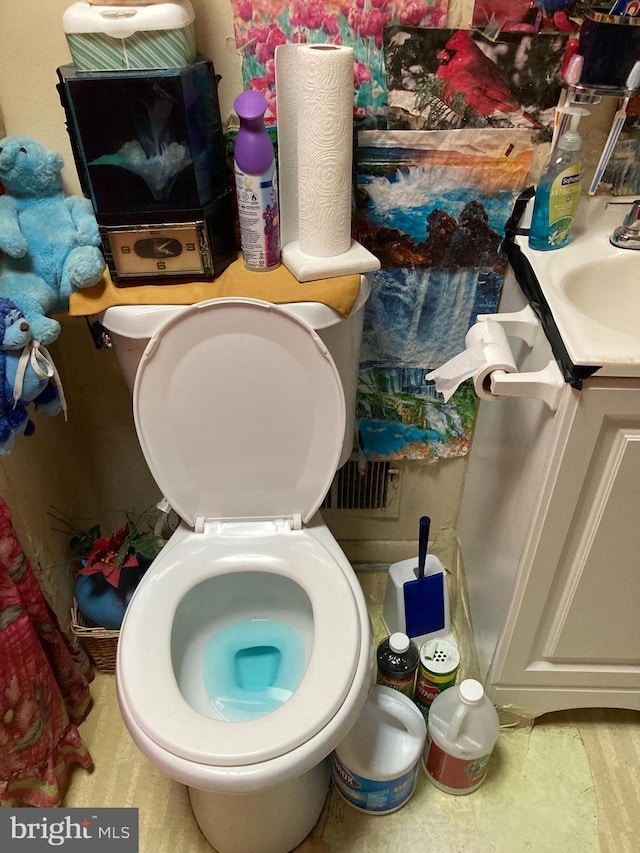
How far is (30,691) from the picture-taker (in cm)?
111

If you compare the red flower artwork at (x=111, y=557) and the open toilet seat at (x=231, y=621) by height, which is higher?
the open toilet seat at (x=231, y=621)

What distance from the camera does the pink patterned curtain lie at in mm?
1059

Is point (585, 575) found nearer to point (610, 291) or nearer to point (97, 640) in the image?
point (610, 291)

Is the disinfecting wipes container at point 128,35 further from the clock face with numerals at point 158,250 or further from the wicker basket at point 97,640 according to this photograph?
the wicker basket at point 97,640

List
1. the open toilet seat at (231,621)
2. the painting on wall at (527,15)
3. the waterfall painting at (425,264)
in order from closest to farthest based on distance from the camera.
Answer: the open toilet seat at (231,621), the painting on wall at (527,15), the waterfall painting at (425,264)

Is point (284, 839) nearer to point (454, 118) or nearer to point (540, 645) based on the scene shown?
point (540, 645)

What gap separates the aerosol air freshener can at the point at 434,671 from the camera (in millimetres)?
1306

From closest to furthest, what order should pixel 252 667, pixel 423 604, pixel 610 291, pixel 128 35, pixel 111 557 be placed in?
pixel 128 35 < pixel 610 291 < pixel 252 667 < pixel 111 557 < pixel 423 604

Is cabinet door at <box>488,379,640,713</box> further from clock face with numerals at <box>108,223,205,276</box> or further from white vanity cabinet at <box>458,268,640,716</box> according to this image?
clock face with numerals at <box>108,223,205,276</box>

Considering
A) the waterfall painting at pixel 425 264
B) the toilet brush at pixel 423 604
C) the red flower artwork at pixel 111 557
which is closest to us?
the waterfall painting at pixel 425 264

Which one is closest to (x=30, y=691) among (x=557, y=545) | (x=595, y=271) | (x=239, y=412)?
(x=239, y=412)

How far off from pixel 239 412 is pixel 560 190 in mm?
630

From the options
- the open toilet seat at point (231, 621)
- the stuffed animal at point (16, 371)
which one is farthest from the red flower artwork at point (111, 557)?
the stuffed animal at point (16, 371)

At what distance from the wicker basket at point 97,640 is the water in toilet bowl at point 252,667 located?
0.83ft
